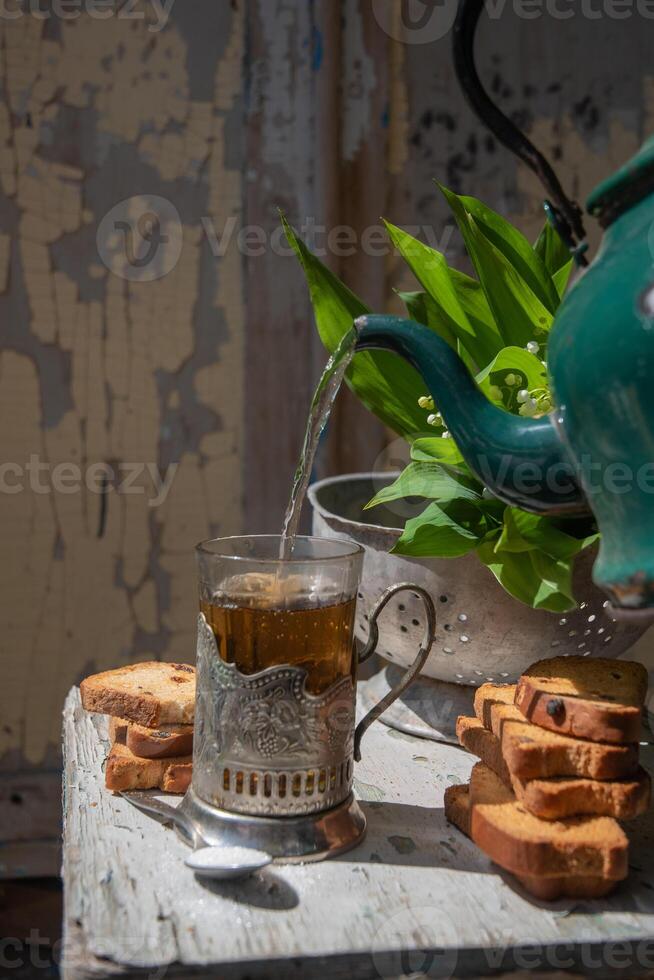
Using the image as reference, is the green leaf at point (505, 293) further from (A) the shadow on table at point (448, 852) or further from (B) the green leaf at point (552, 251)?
(A) the shadow on table at point (448, 852)

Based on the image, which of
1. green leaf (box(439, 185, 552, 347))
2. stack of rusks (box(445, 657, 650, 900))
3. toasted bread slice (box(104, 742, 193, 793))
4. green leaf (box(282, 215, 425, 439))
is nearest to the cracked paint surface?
green leaf (box(282, 215, 425, 439))

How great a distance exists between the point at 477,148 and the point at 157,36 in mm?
524

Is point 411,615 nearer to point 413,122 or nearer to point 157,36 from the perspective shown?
point 413,122

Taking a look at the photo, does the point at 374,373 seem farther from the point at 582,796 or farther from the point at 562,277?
the point at 582,796

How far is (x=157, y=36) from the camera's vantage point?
1.48 meters

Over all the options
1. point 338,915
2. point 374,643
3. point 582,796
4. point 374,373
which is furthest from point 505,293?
point 338,915

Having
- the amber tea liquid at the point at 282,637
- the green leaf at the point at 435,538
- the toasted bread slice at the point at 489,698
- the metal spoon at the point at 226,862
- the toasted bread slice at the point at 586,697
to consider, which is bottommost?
the metal spoon at the point at 226,862

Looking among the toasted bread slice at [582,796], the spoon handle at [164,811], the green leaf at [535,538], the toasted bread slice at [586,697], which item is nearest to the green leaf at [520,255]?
the green leaf at [535,538]

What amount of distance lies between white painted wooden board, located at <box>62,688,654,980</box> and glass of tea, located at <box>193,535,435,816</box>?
0.06 metres

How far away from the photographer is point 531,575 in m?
0.81

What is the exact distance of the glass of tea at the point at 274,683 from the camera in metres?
0.69

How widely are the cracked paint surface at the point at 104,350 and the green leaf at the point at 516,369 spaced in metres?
0.76

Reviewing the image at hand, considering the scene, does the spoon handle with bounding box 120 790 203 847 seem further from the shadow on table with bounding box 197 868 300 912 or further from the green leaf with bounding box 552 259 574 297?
the green leaf with bounding box 552 259 574 297

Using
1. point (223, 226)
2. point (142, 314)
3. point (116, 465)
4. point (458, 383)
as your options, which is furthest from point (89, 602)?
point (458, 383)
